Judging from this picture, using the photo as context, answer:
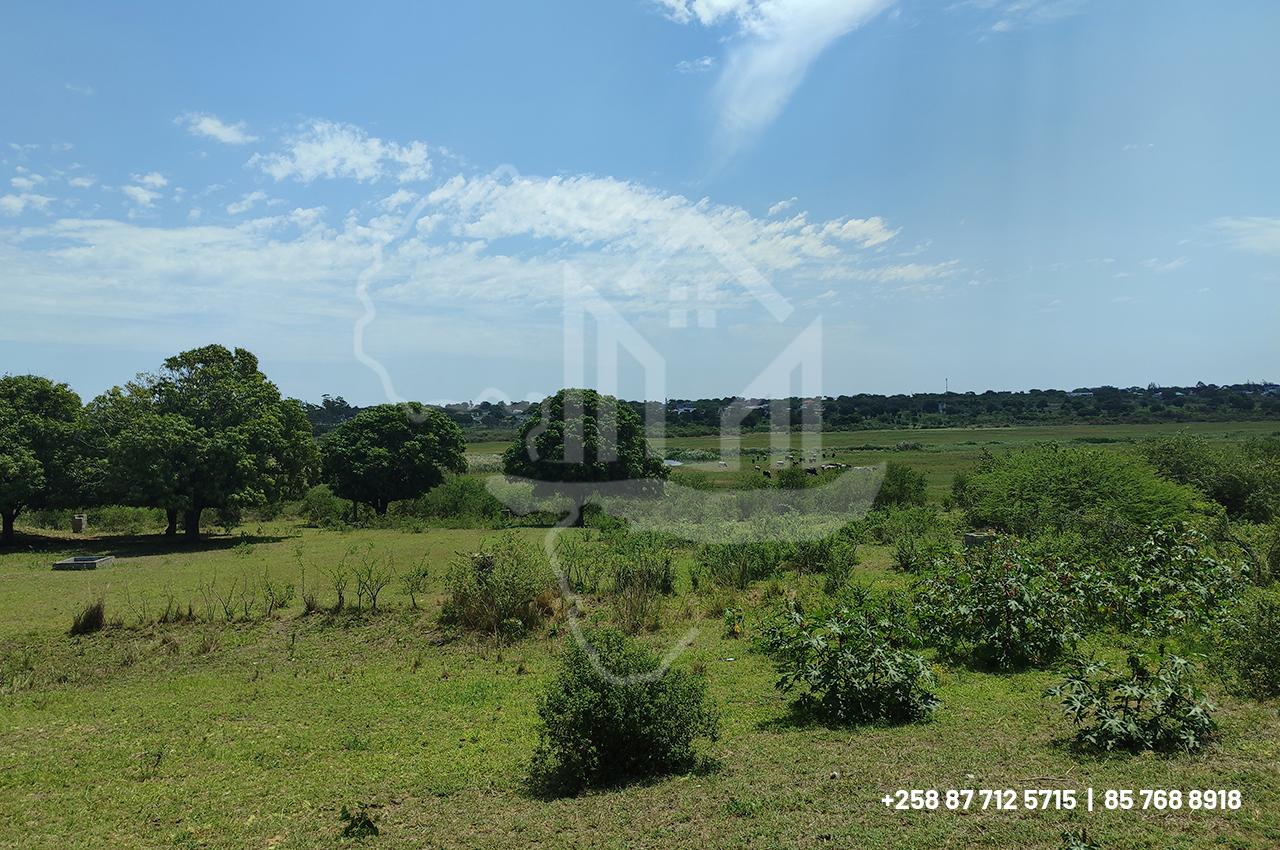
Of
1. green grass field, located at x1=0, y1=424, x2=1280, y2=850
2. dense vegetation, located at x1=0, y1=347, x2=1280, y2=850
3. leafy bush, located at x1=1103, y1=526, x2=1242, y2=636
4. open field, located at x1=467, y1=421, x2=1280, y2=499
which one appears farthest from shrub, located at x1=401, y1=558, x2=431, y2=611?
open field, located at x1=467, y1=421, x2=1280, y2=499

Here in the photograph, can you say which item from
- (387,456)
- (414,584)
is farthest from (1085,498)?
(387,456)

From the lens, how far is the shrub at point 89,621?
11672mm

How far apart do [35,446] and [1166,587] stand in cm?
2824

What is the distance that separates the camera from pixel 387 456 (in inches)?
1170

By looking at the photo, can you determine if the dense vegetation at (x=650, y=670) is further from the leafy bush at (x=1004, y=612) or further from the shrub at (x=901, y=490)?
the shrub at (x=901, y=490)

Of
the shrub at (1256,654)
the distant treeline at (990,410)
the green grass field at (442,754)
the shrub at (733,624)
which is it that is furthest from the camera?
the distant treeline at (990,410)

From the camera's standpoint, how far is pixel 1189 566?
10633mm

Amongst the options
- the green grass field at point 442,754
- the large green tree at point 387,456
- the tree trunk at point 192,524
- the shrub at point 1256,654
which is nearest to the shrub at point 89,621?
the green grass field at point 442,754

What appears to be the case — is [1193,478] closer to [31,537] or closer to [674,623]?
[674,623]

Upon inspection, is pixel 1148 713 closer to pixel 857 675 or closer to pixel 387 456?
pixel 857 675

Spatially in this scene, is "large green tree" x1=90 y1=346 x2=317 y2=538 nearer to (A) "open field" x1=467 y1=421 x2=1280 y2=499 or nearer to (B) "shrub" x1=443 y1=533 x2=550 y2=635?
(B) "shrub" x1=443 y1=533 x2=550 y2=635

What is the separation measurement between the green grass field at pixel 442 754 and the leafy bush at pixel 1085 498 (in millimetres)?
8090

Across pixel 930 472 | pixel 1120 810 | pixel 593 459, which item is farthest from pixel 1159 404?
pixel 1120 810

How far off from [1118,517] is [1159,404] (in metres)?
109
